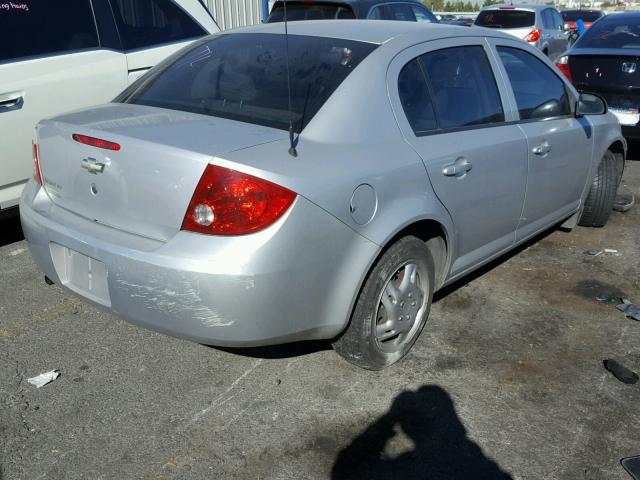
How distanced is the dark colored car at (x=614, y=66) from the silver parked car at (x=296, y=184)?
354cm

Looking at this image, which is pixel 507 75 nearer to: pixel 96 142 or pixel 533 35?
pixel 96 142

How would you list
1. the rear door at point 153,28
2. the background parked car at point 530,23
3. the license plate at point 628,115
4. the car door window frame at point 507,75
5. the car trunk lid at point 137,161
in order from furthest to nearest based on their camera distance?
1. the background parked car at point 530,23
2. the license plate at point 628,115
3. the rear door at point 153,28
4. the car door window frame at point 507,75
5. the car trunk lid at point 137,161

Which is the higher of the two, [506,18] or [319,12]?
[319,12]

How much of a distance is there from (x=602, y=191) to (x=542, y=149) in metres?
1.42

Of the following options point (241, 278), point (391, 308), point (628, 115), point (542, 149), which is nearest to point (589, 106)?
point (542, 149)

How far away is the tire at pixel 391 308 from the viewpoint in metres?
3.02

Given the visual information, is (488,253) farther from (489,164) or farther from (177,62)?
(177,62)

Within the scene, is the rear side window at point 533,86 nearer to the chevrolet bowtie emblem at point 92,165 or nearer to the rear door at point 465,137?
the rear door at point 465,137

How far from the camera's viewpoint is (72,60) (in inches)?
183

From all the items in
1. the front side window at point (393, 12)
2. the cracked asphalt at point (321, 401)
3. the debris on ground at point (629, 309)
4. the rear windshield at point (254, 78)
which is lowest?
the debris on ground at point (629, 309)

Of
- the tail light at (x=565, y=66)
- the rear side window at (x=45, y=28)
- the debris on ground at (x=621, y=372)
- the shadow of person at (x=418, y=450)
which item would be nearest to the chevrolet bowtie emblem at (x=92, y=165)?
the shadow of person at (x=418, y=450)

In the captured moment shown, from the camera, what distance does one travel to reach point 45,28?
Answer: 4590 mm

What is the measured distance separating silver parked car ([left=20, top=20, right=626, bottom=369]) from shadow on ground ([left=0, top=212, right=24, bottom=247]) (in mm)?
1864

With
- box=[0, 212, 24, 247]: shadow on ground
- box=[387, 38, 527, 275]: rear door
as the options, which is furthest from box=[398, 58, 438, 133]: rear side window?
box=[0, 212, 24, 247]: shadow on ground
